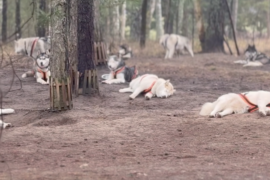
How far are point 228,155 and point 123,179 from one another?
1.82m

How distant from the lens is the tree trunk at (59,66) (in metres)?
9.52

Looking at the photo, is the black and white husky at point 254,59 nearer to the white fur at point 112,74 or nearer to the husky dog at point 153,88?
the white fur at point 112,74

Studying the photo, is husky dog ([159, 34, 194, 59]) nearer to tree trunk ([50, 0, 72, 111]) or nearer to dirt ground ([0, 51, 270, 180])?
dirt ground ([0, 51, 270, 180])

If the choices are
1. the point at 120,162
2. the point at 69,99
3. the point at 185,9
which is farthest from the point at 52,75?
the point at 185,9

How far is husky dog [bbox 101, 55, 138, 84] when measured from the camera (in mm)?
14391

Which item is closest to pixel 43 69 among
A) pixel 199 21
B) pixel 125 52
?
pixel 125 52

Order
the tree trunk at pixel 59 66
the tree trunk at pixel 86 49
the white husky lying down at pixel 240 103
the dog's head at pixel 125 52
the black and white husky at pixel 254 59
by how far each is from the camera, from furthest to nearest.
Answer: the dog's head at pixel 125 52 < the black and white husky at pixel 254 59 < the tree trunk at pixel 86 49 < the tree trunk at pixel 59 66 < the white husky lying down at pixel 240 103

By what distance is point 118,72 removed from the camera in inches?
574

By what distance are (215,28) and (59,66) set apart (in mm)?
16586

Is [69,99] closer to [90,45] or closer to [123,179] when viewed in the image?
[90,45]

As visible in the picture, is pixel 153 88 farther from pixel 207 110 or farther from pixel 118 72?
pixel 207 110

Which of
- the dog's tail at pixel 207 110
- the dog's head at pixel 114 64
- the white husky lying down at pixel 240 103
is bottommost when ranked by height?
the dog's tail at pixel 207 110

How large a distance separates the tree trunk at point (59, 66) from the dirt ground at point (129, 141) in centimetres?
28

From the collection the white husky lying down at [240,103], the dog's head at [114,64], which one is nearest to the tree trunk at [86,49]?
the dog's head at [114,64]
